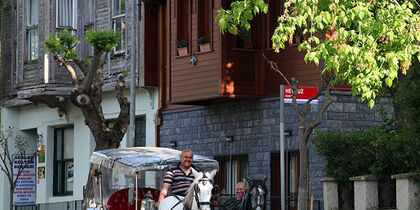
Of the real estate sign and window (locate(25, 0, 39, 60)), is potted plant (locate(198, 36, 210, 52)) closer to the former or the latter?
the real estate sign

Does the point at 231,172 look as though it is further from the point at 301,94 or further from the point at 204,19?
the point at 301,94

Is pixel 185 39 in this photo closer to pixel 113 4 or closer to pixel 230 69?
pixel 230 69


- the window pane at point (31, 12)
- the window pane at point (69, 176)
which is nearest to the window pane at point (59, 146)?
the window pane at point (69, 176)

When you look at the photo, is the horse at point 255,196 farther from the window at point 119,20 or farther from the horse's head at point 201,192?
the window at point 119,20

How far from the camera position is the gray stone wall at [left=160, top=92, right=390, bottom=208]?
25.6m

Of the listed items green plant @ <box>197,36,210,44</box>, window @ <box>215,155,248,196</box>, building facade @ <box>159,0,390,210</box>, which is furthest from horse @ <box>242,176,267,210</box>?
green plant @ <box>197,36,210,44</box>

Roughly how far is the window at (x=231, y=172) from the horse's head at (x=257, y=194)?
36.2 ft

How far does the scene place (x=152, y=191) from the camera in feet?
63.7

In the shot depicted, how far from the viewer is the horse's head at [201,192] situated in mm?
14719

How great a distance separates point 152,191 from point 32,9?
18930 mm

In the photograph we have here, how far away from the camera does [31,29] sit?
36688mm

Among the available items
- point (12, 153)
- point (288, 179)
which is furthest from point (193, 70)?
point (12, 153)

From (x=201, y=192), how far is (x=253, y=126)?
13.2 metres

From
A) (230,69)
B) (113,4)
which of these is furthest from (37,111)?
(230,69)
